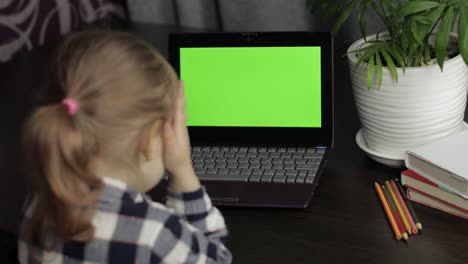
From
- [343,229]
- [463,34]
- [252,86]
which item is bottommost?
[343,229]

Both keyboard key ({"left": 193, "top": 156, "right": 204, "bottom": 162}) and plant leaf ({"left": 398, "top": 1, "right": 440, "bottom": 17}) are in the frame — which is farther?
keyboard key ({"left": 193, "top": 156, "right": 204, "bottom": 162})

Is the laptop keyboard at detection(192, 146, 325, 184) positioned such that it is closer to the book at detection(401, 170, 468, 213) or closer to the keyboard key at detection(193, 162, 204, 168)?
the keyboard key at detection(193, 162, 204, 168)

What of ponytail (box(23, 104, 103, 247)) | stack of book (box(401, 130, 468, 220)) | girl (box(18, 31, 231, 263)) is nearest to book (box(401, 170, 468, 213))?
stack of book (box(401, 130, 468, 220))

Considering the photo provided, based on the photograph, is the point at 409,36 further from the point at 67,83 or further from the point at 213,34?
the point at 67,83

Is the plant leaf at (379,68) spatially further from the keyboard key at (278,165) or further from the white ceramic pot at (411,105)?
the keyboard key at (278,165)

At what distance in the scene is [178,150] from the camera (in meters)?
0.88

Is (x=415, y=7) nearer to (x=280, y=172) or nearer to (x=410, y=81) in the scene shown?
(x=410, y=81)

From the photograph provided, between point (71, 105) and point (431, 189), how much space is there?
0.55 m

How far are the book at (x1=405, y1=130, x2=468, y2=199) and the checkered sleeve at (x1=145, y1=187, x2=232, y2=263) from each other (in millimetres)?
321

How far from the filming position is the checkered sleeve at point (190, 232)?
31.0 inches

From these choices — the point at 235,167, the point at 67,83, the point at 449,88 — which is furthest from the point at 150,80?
the point at 449,88

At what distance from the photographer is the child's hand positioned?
0.86 m

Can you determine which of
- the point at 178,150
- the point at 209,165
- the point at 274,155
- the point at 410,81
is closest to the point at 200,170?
the point at 209,165

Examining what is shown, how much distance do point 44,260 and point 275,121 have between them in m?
0.51
